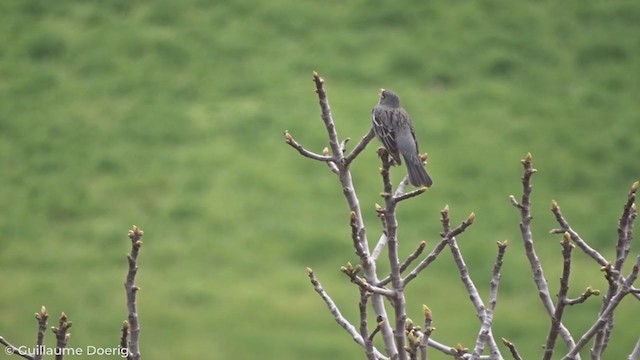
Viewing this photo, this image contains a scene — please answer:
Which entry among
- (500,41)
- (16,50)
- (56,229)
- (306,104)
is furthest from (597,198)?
(16,50)

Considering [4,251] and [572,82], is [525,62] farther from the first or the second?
[4,251]

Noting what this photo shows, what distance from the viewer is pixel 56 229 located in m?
11.8

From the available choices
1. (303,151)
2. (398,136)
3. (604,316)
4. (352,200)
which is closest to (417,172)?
(398,136)

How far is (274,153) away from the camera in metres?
12.6

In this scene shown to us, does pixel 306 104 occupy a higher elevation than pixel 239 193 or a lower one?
higher

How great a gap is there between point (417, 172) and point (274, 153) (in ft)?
24.3

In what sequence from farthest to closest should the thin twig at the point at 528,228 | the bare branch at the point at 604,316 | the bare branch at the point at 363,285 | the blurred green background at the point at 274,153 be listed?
the blurred green background at the point at 274,153 → the thin twig at the point at 528,228 → the bare branch at the point at 363,285 → the bare branch at the point at 604,316

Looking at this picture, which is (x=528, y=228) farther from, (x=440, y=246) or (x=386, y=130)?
(x=386, y=130)

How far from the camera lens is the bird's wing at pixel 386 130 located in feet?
17.6

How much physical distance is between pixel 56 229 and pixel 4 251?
0.73 m

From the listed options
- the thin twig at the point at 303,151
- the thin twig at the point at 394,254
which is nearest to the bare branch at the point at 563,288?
the thin twig at the point at 394,254

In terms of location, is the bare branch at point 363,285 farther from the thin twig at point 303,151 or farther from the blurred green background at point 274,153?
the blurred green background at point 274,153

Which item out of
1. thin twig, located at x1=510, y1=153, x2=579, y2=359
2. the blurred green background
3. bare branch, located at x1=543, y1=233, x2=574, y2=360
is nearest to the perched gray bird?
thin twig, located at x1=510, y1=153, x2=579, y2=359

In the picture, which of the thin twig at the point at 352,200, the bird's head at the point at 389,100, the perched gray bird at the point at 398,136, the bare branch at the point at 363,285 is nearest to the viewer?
the bare branch at the point at 363,285
